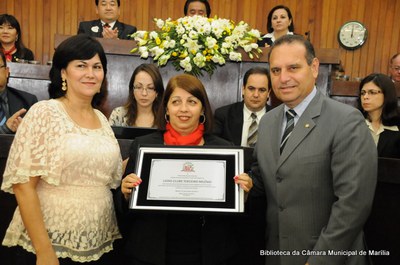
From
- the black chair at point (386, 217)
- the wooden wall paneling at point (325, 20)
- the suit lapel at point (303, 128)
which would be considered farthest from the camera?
the wooden wall paneling at point (325, 20)

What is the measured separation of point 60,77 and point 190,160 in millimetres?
720

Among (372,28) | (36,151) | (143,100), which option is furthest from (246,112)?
(372,28)

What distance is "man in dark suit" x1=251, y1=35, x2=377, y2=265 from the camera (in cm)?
159

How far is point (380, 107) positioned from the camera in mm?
3414

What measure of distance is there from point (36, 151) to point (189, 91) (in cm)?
74

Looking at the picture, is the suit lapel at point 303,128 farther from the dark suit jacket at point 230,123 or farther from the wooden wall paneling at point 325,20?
the wooden wall paneling at point 325,20

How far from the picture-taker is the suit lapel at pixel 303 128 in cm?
171

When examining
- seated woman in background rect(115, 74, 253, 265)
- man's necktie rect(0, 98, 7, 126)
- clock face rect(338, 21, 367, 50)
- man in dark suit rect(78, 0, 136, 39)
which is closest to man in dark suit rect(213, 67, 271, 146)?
seated woman in background rect(115, 74, 253, 265)

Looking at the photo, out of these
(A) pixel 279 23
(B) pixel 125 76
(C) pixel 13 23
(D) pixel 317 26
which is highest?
(D) pixel 317 26

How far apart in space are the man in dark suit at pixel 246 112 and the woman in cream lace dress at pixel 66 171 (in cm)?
152

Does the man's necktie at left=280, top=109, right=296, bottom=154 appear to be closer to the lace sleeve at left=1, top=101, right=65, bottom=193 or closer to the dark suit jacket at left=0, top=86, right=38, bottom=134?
the lace sleeve at left=1, top=101, right=65, bottom=193

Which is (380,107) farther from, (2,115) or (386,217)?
(2,115)

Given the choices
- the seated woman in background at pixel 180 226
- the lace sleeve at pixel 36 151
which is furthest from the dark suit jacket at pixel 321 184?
the lace sleeve at pixel 36 151

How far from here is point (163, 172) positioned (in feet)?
5.96
